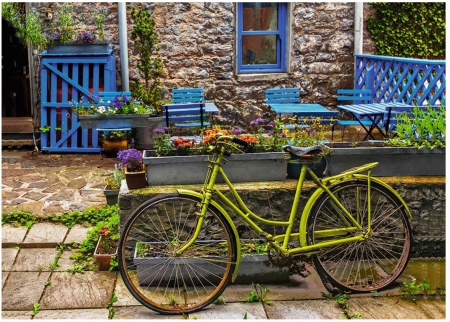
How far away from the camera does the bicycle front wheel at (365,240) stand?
4.23m

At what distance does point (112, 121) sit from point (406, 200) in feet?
15.0

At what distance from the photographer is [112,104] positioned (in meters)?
8.18

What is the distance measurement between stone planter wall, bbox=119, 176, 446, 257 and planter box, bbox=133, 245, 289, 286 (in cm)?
33

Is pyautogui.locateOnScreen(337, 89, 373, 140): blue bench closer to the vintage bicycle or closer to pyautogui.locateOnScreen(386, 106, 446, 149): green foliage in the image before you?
pyautogui.locateOnScreen(386, 106, 446, 149): green foliage

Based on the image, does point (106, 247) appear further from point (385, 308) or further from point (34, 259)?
point (385, 308)

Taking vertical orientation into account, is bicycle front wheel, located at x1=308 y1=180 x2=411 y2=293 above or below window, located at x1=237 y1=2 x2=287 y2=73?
below

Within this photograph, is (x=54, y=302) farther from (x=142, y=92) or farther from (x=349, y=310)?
(x=142, y=92)

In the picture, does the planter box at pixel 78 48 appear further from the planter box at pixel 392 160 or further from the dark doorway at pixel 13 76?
the planter box at pixel 392 160

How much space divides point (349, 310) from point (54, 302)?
2018mm

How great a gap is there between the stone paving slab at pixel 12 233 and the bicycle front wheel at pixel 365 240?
264 centimetres

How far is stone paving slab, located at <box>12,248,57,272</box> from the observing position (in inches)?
187

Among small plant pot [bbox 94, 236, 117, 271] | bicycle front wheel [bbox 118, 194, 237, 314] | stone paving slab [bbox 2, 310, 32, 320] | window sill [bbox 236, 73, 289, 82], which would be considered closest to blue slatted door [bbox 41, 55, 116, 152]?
window sill [bbox 236, 73, 289, 82]

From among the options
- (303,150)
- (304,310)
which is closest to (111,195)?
(303,150)

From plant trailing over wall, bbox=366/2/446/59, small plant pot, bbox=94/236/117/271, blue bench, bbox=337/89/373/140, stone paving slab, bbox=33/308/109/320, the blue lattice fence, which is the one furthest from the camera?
plant trailing over wall, bbox=366/2/446/59
